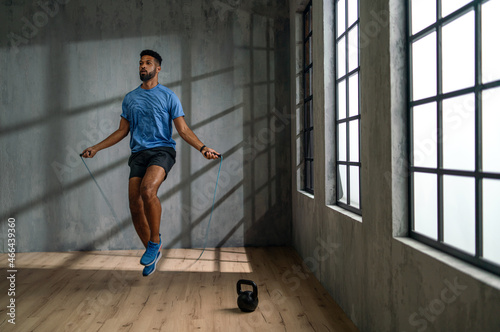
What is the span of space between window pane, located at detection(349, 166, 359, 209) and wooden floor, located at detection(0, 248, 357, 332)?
75cm

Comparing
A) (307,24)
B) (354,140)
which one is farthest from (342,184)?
(307,24)

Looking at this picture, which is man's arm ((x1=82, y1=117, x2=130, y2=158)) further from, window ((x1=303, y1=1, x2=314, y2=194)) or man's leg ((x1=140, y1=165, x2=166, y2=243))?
window ((x1=303, y1=1, x2=314, y2=194))

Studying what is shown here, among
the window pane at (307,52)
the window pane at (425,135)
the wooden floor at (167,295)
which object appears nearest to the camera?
the window pane at (425,135)

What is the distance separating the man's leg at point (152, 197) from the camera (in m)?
3.14

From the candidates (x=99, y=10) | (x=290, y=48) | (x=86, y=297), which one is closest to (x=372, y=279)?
(x=86, y=297)

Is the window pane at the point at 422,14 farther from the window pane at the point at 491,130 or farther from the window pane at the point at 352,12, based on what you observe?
the window pane at the point at 352,12

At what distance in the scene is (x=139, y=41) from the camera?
5055mm

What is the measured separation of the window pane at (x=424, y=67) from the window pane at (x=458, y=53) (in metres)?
0.09

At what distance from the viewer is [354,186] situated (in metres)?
2.99

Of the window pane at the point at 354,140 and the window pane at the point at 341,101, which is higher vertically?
the window pane at the point at 341,101

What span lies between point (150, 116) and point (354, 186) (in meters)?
1.66

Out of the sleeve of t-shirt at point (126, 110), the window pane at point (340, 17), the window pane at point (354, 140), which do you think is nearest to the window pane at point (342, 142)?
the window pane at point (354, 140)

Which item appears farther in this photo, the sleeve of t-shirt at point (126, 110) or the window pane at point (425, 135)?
the sleeve of t-shirt at point (126, 110)

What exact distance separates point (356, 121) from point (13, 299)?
9.62ft
